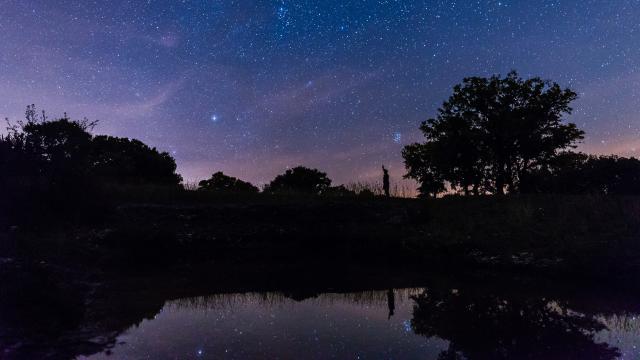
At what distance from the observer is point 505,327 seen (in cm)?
1349

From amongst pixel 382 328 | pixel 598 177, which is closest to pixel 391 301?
pixel 382 328

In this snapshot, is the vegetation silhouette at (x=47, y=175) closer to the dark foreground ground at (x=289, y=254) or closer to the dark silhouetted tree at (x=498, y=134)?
the dark foreground ground at (x=289, y=254)

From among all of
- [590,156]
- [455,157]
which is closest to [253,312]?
[455,157]

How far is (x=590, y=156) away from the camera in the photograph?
6266cm

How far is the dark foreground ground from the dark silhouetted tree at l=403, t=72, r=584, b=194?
15376mm

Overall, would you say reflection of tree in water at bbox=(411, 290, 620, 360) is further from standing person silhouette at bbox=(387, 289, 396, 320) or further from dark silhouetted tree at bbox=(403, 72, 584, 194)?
dark silhouetted tree at bbox=(403, 72, 584, 194)

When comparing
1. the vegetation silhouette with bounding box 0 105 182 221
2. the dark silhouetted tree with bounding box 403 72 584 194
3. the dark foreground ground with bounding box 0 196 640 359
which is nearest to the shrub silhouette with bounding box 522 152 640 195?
the dark silhouetted tree with bounding box 403 72 584 194

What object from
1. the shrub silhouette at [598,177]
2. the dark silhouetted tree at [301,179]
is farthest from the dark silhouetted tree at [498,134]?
the dark silhouetted tree at [301,179]

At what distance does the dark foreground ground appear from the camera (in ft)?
44.9

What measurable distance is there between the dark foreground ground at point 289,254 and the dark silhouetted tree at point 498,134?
1538 centimetres

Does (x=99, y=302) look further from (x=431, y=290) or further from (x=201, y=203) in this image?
(x=201, y=203)

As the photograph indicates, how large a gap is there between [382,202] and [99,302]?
24813mm

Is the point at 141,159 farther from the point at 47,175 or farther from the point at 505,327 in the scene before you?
the point at 505,327

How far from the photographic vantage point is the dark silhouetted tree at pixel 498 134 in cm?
4962
